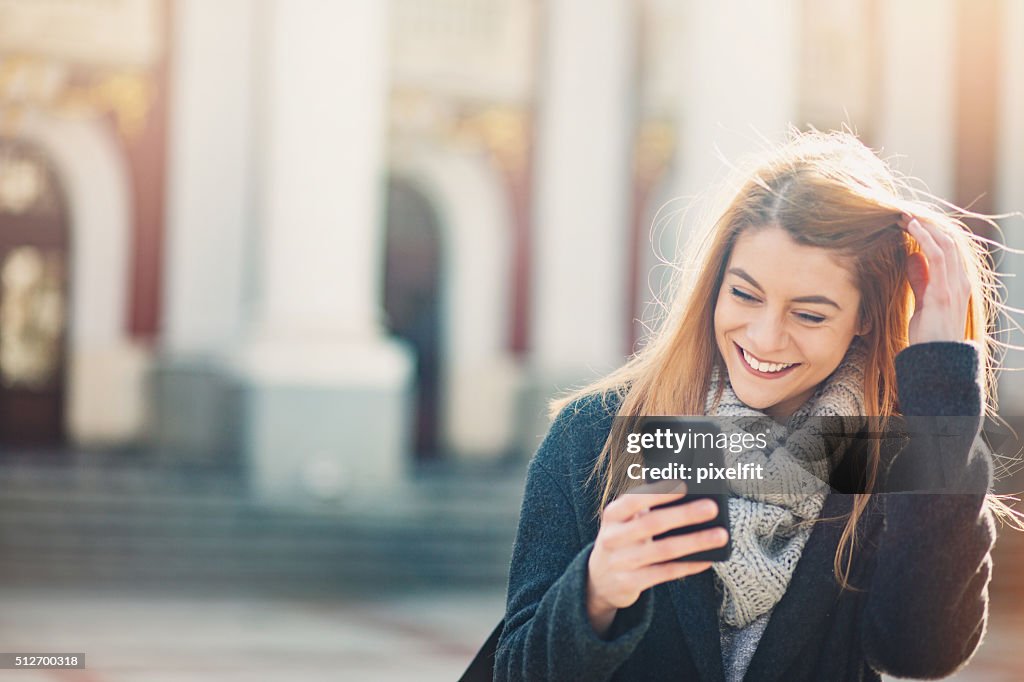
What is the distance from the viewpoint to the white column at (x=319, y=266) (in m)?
9.33

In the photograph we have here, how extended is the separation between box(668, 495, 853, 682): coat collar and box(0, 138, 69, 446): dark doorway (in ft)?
38.0

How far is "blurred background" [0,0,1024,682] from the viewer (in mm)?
8344

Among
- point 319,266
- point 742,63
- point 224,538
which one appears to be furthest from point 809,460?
point 742,63

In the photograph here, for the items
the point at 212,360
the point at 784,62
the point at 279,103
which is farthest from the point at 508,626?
the point at 212,360

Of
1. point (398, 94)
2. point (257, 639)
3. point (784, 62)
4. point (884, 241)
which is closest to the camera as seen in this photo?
point (884, 241)

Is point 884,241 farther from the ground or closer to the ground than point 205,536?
farther from the ground

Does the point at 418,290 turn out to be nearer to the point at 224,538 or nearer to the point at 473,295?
the point at 473,295

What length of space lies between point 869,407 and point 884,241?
22 centimetres

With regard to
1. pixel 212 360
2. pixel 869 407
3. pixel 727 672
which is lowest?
pixel 212 360

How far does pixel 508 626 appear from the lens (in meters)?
1.55

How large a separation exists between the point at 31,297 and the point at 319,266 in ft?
14.1

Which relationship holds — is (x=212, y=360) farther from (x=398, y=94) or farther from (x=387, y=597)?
(x=387, y=597)

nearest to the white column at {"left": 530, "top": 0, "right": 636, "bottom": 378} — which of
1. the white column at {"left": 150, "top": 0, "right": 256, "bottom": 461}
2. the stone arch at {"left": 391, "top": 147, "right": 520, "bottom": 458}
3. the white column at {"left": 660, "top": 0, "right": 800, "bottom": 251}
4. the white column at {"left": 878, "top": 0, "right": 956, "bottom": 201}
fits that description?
the stone arch at {"left": 391, "top": 147, "right": 520, "bottom": 458}

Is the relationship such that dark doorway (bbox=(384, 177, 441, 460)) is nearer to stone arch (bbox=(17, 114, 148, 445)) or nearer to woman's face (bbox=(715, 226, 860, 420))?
stone arch (bbox=(17, 114, 148, 445))
